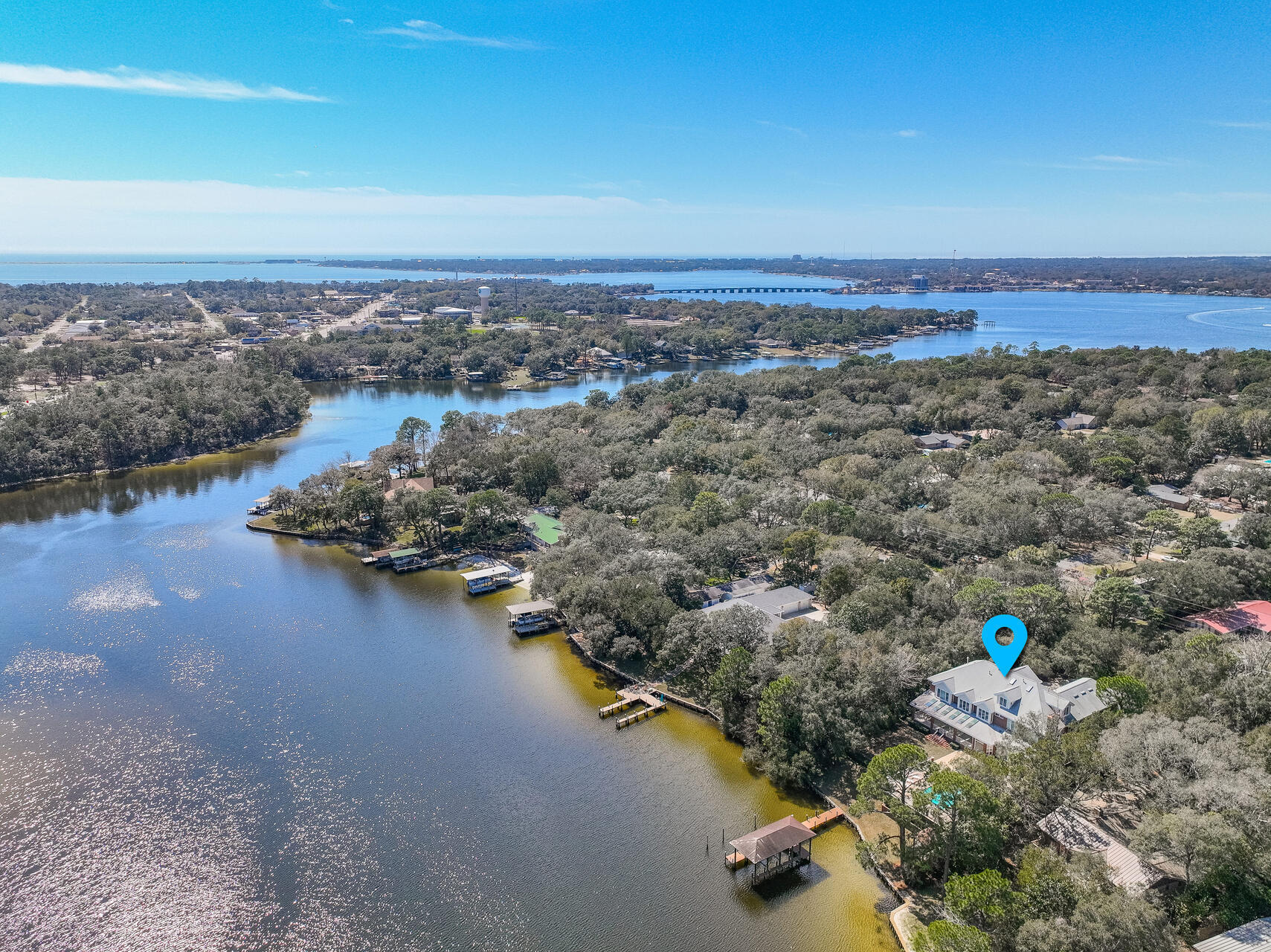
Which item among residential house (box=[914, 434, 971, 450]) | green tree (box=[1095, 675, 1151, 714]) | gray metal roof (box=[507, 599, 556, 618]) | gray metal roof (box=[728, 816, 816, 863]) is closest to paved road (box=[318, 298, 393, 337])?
residential house (box=[914, 434, 971, 450])

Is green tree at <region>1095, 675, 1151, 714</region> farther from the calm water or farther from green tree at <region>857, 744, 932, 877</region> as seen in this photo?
the calm water

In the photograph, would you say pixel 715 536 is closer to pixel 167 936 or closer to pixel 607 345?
pixel 167 936

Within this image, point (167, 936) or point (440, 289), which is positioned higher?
point (440, 289)

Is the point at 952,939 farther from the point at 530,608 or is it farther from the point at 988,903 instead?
the point at 530,608

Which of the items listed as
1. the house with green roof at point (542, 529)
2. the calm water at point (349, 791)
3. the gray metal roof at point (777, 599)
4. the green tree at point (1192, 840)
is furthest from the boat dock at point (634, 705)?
the green tree at point (1192, 840)

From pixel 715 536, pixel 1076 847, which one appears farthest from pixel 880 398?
pixel 1076 847

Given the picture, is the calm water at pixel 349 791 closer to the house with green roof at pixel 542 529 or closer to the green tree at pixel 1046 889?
the green tree at pixel 1046 889
